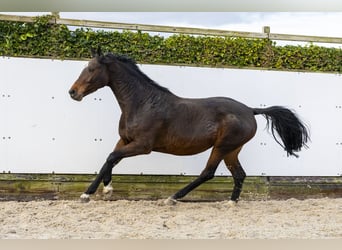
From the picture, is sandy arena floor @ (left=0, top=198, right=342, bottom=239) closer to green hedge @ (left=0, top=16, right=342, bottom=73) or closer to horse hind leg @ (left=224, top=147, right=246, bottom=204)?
horse hind leg @ (left=224, top=147, right=246, bottom=204)

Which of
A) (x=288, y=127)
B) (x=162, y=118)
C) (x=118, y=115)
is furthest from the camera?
(x=118, y=115)

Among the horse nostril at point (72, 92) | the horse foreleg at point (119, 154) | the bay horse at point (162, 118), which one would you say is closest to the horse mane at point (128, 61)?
the bay horse at point (162, 118)

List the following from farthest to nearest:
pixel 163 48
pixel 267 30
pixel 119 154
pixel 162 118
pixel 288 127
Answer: pixel 267 30 → pixel 163 48 → pixel 288 127 → pixel 162 118 → pixel 119 154

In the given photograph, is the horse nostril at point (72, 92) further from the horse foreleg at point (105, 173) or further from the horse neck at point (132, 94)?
the horse foreleg at point (105, 173)

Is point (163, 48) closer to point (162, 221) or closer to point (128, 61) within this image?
point (128, 61)

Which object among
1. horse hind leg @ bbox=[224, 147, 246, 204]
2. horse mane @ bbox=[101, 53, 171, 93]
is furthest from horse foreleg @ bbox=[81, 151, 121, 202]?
horse hind leg @ bbox=[224, 147, 246, 204]

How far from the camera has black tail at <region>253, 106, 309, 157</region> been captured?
13.4 ft

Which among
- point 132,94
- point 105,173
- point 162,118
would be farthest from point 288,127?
point 105,173

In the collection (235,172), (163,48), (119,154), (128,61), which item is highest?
(163,48)

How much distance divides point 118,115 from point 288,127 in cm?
143

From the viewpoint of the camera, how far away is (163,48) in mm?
4590

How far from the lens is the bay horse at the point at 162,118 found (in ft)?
12.3

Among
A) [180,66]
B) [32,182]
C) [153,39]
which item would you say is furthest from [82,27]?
[32,182]

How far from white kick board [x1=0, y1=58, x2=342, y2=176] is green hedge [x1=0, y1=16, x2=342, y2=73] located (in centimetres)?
10
